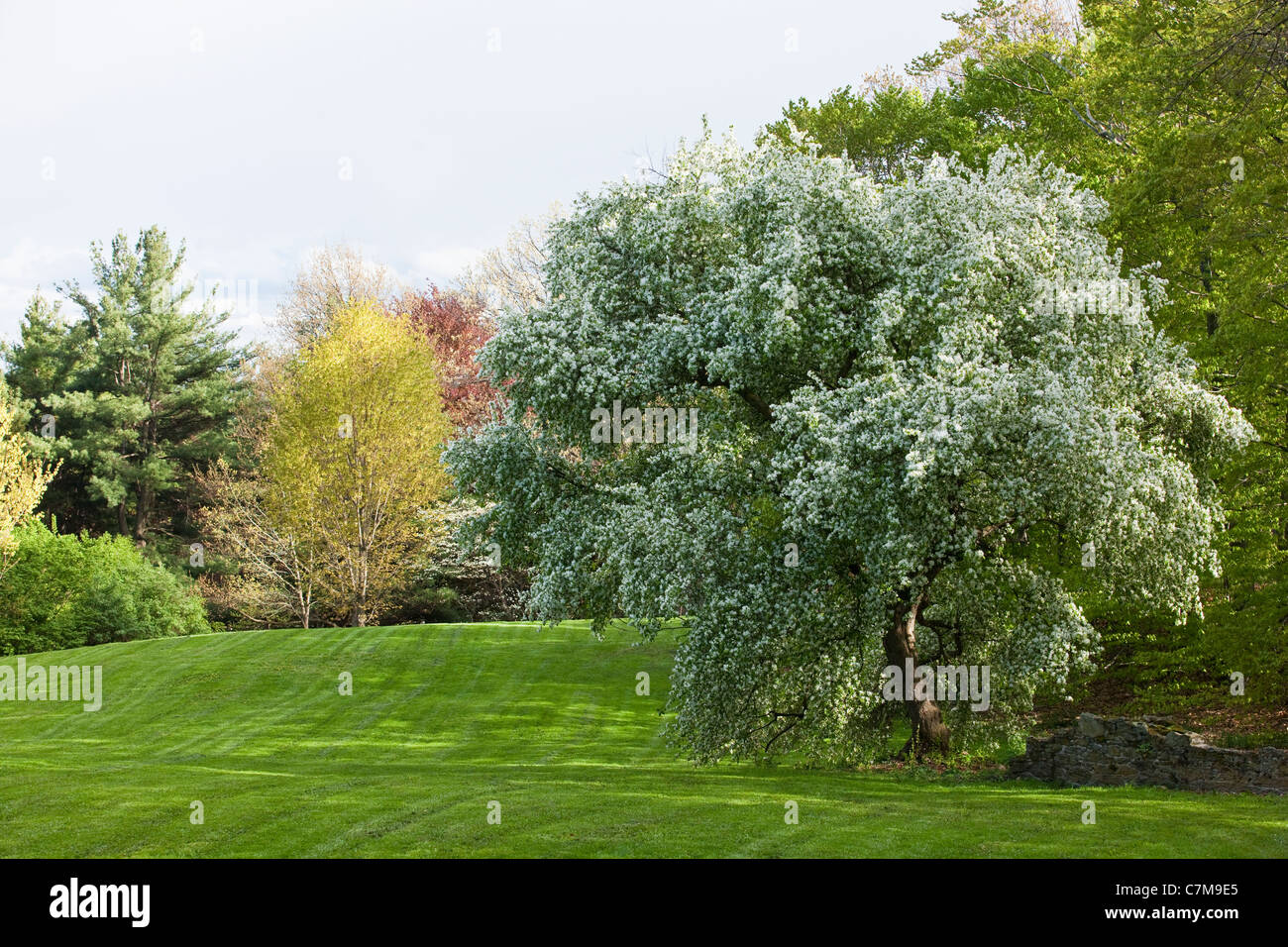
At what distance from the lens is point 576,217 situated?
1789 cm

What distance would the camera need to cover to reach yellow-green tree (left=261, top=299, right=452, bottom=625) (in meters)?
36.8

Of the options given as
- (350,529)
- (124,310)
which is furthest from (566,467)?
(124,310)

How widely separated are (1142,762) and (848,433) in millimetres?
8201

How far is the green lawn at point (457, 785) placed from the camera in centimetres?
1102

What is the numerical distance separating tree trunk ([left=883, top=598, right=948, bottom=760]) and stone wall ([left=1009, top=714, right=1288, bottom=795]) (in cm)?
126
